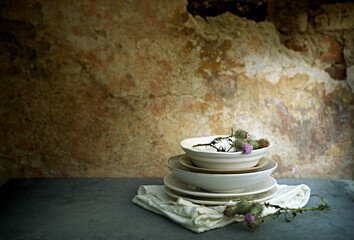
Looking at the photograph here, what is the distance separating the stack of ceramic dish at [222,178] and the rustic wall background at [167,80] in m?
0.44

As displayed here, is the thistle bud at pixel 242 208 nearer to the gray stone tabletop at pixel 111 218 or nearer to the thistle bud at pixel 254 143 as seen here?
the gray stone tabletop at pixel 111 218

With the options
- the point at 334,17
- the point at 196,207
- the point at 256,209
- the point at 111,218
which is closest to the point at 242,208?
the point at 256,209

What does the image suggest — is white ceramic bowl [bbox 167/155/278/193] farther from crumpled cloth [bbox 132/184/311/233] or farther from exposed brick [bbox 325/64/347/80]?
exposed brick [bbox 325/64/347/80]

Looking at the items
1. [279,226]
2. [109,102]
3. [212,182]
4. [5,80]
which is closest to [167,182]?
[212,182]

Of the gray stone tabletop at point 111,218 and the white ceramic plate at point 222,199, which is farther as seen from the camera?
the white ceramic plate at point 222,199

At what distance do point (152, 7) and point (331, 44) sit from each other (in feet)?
2.87

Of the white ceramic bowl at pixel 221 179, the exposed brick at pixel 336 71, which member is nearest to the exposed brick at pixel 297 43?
the exposed brick at pixel 336 71

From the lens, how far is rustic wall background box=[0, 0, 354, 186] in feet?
5.72

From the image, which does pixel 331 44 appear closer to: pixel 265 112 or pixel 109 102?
pixel 265 112

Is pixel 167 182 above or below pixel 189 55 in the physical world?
below

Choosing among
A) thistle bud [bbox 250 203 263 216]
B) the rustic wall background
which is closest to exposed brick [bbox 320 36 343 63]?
the rustic wall background

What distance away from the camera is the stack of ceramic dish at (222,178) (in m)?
1.27

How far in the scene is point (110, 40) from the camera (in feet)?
5.74

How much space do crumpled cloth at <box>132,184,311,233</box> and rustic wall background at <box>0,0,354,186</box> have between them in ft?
1.28
